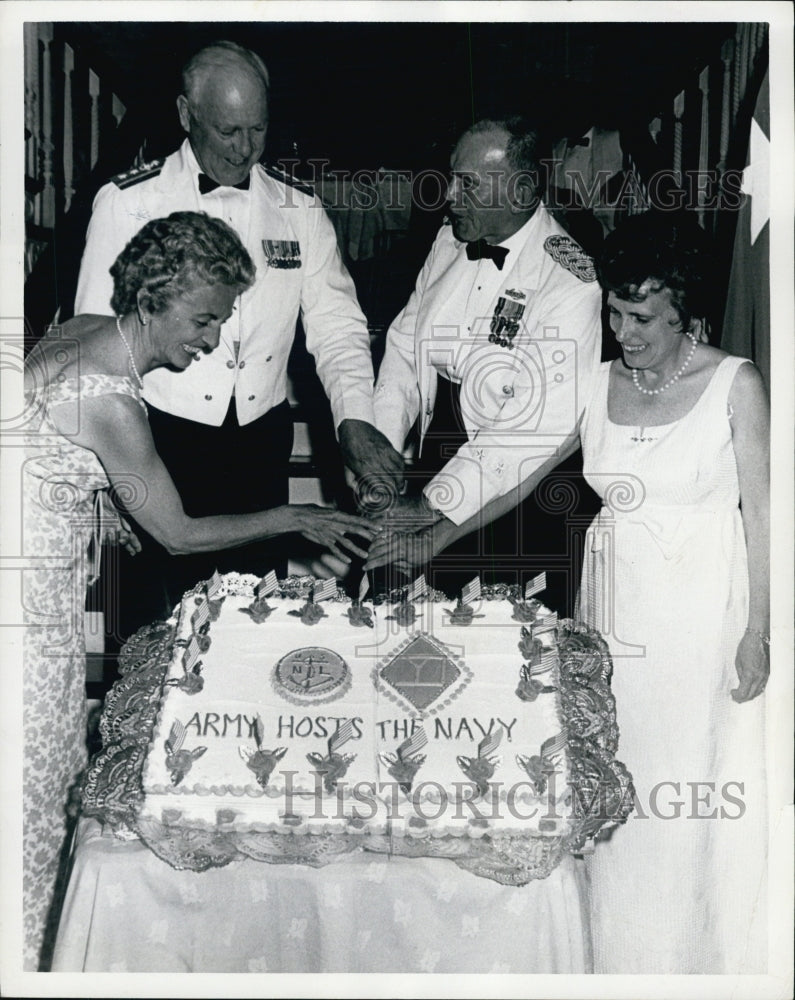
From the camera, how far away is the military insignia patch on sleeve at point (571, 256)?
2.58 meters

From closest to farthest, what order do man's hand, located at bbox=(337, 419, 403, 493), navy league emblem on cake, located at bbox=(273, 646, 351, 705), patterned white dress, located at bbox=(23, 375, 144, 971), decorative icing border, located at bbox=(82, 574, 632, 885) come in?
decorative icing border, located at bbox=(82, 574, 632, 885) → navy league emblem on cake, located at bbox=(273, 646, 351, 705) → patterned white dress, located at bbox=(23, 375, 144, 971) → man's hand, located at bbox=(337, 419, 403, 493)

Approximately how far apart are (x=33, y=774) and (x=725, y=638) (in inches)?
66.7

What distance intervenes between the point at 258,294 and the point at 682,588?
125cm

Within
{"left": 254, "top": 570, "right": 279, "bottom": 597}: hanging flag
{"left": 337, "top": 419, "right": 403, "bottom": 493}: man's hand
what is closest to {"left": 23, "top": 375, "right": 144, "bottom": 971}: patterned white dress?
{"left": 254, "top": 570, "right": 279, "bottom": 597}: hanging flag

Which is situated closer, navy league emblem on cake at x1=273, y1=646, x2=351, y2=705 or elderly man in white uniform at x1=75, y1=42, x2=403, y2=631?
navy league emblem on cake at x1=273, y1=646, x2=351, y2=705

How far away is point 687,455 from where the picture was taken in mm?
2506

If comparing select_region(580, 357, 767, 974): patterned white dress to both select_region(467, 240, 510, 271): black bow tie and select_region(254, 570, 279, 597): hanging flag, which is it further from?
select_region(254, 570, 279, 597): hanging flag

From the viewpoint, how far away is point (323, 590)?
255 centimetres

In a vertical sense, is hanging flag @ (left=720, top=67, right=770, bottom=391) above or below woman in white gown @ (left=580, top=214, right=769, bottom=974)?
above

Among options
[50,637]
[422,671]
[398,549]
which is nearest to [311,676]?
[422,671]

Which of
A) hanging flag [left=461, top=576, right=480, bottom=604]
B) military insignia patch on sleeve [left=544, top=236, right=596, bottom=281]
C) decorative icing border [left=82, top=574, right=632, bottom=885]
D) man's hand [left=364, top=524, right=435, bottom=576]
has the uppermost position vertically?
military insignia patch on sleeve [left=544, top=236, right=596, bottom=281]

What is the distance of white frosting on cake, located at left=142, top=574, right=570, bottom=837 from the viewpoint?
7.37 feet

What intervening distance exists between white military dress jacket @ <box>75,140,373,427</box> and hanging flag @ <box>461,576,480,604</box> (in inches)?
18.8

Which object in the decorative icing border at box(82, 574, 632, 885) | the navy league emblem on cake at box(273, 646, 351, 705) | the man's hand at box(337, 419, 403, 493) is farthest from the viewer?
the man's hand at box(337, 419, 403, 493)
